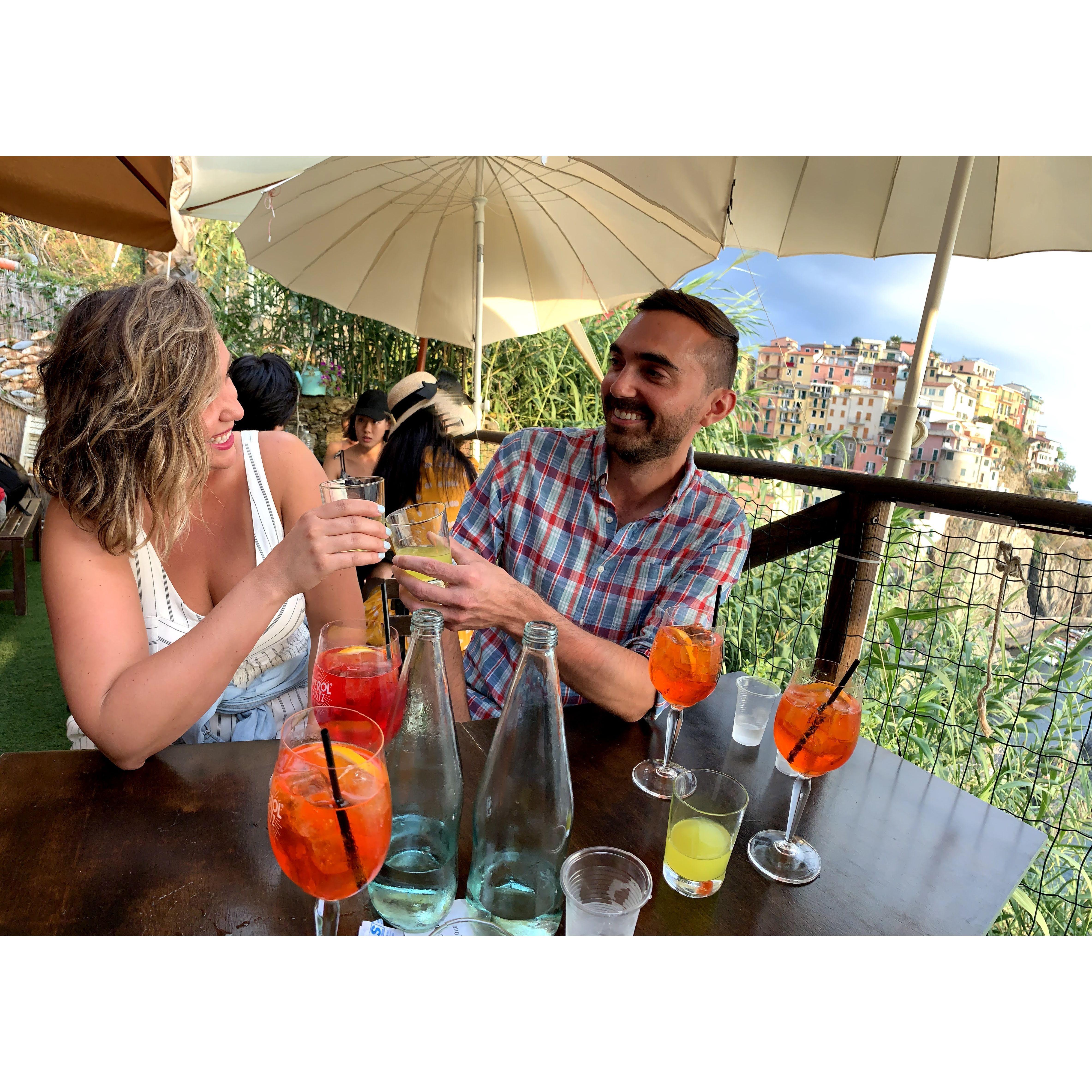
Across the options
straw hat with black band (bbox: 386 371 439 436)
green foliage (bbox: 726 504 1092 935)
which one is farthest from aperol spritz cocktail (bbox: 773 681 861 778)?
straw hat with black band (bbox: 386 371 439 436)

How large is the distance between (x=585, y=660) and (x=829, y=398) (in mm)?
6502

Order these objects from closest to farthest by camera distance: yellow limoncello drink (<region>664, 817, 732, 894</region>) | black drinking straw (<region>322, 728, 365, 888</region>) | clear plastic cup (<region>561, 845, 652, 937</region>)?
black drinking straw (<region>322, 728, 365, 888</region>), clear plastic cup (<region>561, 845, 652, 937</region>), yellow limoncello drink (<region>664, 817, 732, 894</region>)

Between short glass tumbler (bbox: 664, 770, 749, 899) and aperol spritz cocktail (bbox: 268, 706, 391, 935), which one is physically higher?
aperol spritz cocktail (bbox: 268, 706, 391, 935)

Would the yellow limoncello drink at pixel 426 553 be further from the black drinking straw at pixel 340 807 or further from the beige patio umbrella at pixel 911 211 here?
the beige patio umbrella at pixel 911 211

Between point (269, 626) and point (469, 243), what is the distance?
13.3 ft

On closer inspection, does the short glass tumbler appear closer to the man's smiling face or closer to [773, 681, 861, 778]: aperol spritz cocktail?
[773, 681, 861, 778]: aperol spritz cocktail

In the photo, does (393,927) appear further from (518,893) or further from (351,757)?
(351,757)

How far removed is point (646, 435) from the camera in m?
1.94

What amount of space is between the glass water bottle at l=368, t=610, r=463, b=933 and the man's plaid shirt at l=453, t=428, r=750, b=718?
93 cm

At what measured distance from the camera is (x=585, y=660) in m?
1.35

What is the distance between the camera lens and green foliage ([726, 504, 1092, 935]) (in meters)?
2.81

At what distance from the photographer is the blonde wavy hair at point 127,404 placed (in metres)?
1.36
